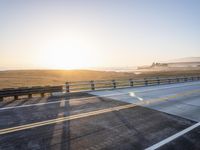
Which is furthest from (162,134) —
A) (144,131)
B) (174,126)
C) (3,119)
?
(3,119)

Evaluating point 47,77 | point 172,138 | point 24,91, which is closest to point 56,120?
point 172,138

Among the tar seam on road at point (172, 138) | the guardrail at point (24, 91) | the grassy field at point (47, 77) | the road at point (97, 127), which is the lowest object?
the grassy field at point (47, 77)

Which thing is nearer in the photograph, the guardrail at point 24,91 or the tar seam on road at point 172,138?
the tar seam on road at point 172,138

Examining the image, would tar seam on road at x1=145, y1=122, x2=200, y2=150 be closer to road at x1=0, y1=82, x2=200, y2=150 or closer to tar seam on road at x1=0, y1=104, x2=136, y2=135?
road at x1=0, y1=82, x2=200, y2=150

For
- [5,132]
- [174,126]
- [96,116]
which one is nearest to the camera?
[5,132]

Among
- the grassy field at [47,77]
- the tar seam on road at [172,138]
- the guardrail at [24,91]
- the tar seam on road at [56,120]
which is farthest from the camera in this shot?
the grassy field at [47,77]

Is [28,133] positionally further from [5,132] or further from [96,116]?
[96,116]

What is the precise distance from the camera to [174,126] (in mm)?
8133

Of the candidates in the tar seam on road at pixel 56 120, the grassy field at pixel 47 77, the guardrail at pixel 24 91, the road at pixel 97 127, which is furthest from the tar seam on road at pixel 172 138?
the grassy field at pixel 47 77

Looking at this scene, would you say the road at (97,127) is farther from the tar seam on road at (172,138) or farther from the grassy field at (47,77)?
the grassy field at (47,77)

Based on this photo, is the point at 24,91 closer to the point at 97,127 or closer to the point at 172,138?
the point at 97,127

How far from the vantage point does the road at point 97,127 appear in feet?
20.0

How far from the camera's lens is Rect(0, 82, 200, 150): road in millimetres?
6094

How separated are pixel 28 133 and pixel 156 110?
6.99m
